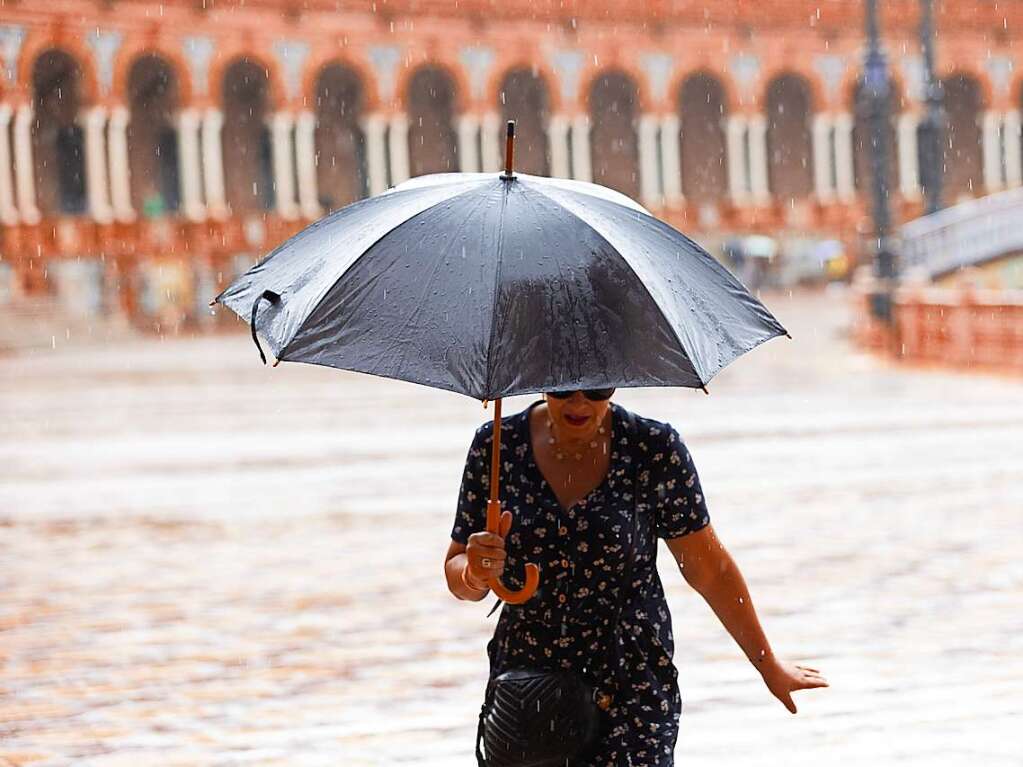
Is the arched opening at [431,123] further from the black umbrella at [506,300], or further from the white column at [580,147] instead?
the black umbrella at [506,300]

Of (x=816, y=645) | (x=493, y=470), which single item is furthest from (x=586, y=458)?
(x=816, y=645)

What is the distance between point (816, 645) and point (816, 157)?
4214cm

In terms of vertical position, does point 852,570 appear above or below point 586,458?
below

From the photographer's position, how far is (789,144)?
4941cm

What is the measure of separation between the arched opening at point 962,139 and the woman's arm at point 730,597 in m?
47.2

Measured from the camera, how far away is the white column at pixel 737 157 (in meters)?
47.0

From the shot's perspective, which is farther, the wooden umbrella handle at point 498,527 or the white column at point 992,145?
the white column at point 992,145

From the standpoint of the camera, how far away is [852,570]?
8.34 m

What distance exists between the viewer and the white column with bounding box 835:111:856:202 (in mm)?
47938

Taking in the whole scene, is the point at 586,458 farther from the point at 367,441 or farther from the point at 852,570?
the point at 367,441

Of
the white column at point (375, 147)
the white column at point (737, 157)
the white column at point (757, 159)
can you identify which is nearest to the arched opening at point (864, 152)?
the white column at point (757, 159)

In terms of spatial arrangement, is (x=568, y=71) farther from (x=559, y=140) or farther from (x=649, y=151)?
(x=649, y=151)

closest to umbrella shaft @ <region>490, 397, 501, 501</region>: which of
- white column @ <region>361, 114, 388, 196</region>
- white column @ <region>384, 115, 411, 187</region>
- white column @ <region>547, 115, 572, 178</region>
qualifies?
white column @ <region>361, 114, 388, 196</region>

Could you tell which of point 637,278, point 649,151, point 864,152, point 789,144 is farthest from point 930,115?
point 637,278
